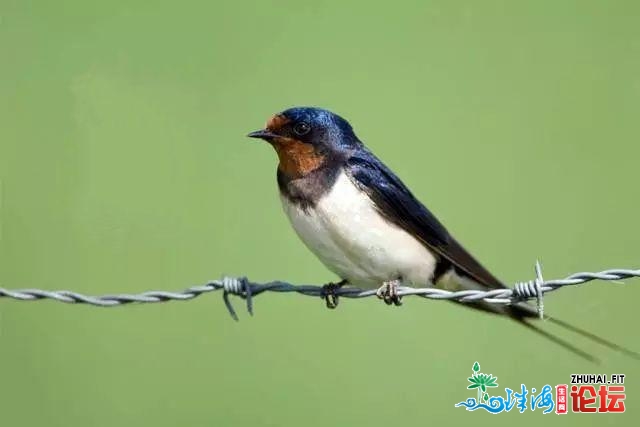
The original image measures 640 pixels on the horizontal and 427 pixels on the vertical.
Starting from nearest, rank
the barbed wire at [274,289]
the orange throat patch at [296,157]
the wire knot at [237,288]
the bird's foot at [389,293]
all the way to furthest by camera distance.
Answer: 1. the barbed wire at [274,289]
2. the wire knot at [237,288]
3. the bird's foot at [389,293]
4. the orange throat patch at [296,157]

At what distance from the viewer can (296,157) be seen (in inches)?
137

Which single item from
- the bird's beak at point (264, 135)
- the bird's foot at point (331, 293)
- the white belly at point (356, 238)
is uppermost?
the bird's beak at point (264, 135)

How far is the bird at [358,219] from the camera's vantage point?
3.37 metres

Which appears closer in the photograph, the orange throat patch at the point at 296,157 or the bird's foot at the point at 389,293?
the bird's foot at the point at 389,293

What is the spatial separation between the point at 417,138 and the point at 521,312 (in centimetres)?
193

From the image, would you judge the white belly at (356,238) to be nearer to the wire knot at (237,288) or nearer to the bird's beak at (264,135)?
the bird's beak at (264,135)

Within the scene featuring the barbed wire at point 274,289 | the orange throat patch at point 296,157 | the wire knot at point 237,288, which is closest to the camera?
the barbed wire at point 274,289

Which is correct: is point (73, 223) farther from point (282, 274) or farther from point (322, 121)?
point (322, 121)

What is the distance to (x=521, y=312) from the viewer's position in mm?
3396

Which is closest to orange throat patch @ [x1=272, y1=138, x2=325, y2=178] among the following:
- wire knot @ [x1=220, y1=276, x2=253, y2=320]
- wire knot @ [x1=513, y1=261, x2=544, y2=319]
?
wire knot @ [x1=220, y1=276, x2=253, y2=320]

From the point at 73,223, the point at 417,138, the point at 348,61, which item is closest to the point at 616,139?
the point at 417,138

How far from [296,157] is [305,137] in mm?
74

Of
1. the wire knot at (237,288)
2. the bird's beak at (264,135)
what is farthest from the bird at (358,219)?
the wire knot at (237,288)

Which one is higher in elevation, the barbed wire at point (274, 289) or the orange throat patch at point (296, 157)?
the orange throat patch at point (296, 157)
